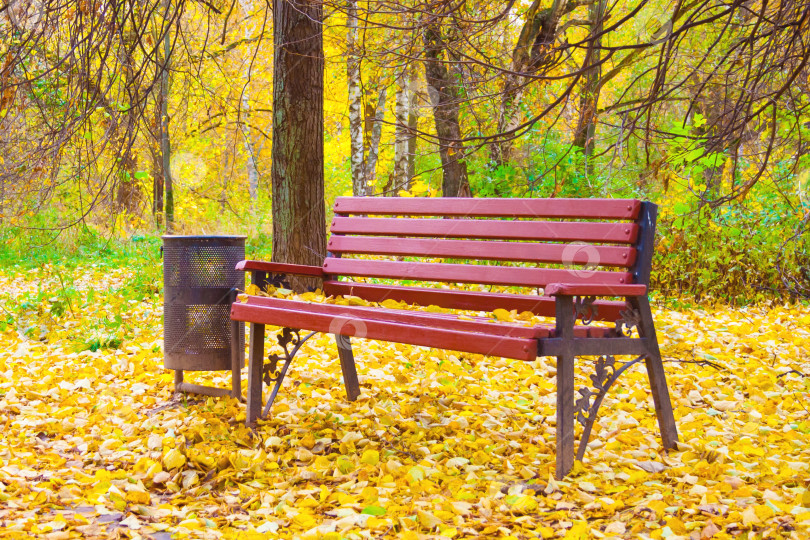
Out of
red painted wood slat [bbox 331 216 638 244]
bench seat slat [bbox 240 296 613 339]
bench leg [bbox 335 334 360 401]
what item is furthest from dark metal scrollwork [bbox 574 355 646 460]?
bench leg [bbox 335 334 360 401]

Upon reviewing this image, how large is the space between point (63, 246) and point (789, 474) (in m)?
10.0

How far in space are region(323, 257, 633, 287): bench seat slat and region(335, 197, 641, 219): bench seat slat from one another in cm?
25

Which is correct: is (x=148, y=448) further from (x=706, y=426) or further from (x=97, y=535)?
(x=706, y=426)

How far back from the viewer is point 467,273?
3475 mm

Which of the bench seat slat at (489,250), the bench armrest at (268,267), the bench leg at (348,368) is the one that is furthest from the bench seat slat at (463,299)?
the bench armrest at (268,267)

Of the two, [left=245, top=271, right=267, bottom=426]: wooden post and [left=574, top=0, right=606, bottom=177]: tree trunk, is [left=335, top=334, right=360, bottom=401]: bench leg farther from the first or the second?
[left=574, top=0, right=606, bottom=177]: tree trunk

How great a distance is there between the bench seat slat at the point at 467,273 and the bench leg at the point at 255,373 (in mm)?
673

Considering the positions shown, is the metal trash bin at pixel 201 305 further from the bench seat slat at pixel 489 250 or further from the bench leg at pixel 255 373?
the bench seat slat at pixel 489 250

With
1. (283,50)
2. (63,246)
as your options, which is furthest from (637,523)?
(63,246)

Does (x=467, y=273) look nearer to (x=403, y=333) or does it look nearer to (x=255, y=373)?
(x=403, y=333)

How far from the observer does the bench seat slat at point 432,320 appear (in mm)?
2477

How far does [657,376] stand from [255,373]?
1743 mm

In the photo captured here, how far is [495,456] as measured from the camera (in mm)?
2955

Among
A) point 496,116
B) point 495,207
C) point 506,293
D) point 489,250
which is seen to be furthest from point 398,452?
point 496,116
